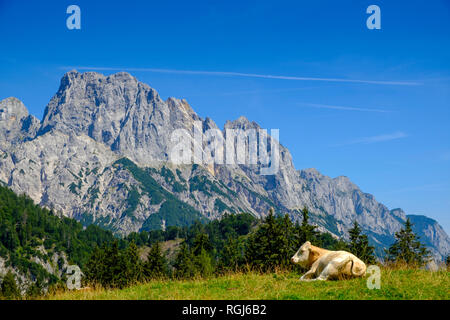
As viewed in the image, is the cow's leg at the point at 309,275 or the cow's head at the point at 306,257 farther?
the cow's head at the point at 306,257

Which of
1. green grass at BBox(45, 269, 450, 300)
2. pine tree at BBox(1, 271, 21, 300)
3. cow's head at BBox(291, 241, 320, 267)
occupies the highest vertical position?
cow's head at BBox(291, 241, 320, 267)

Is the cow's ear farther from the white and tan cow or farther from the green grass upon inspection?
the green grass

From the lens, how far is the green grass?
13.5 m

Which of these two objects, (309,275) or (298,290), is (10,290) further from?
(298,290)

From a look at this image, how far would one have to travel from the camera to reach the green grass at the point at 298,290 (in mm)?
13500

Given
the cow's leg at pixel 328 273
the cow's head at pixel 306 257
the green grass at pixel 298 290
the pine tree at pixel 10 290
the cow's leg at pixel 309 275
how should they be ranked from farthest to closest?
the cow's head at pixel 306 257 → the cow's leg at pixel 309 275 → the cow's leg at pixel 328 273 → the pine tree at pixel 10 290 → the green grass at pixel 298 290

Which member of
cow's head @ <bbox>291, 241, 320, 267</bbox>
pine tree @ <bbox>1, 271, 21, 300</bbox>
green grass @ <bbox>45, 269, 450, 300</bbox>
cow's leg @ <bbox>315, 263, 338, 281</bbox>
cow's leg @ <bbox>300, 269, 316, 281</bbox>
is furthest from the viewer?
cow's head @ <bbox>291, 241, 320, 267</bbox>

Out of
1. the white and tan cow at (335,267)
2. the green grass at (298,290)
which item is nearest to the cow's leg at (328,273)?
the white and tan cow at (335,267)

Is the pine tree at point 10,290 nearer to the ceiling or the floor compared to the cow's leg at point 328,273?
nearer to the floor

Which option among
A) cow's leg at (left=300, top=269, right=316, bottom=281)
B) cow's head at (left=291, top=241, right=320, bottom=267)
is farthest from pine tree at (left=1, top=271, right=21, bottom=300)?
cow's head at (left=291, top=241, right=320, bottom=267)

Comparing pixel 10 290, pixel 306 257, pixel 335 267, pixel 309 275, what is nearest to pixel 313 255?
pixel 306 257

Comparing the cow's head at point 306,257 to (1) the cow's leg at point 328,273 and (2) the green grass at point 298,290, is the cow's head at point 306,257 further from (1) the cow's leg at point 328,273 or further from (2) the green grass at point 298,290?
(1) the cow's leg at point 328,273

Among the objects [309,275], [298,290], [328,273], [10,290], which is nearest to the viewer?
[298,290]

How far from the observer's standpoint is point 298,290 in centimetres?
1458
